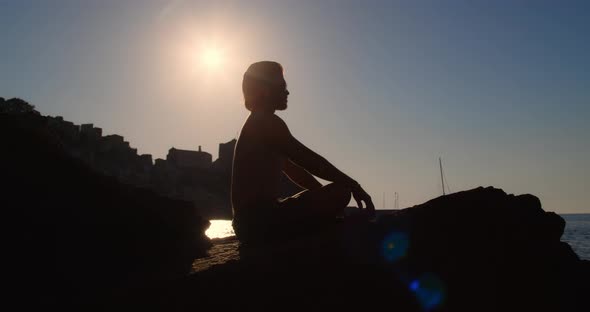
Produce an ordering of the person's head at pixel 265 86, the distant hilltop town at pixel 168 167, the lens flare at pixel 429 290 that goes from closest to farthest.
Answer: the lens flare at pixel 429 290, the person's head at pixel 265 86, the distant hilltop town at pixel 168 167

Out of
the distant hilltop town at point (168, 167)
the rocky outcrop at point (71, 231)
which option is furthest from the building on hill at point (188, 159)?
the rocky outcrop at point (71, 231)

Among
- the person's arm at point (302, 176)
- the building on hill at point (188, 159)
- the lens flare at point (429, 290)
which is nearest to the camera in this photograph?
the lens flare at point (429, 290)

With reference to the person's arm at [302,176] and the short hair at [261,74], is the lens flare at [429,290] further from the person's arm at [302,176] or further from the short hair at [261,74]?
the short hair at [261,74]

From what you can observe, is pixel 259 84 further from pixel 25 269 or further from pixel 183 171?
pixel 183 171

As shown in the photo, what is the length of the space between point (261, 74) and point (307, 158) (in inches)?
46.2

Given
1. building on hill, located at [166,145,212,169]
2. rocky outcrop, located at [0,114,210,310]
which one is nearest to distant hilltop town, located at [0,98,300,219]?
building on hill, located at [166,145,212,169]

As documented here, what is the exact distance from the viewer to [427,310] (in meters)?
3.55

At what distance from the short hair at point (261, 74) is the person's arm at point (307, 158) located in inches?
23.6

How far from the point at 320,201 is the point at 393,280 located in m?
1.22

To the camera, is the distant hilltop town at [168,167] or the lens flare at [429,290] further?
the distant hilltop town at [168,167]

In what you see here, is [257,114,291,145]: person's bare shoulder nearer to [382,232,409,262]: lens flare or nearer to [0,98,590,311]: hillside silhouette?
[0,98,590,311]: hillside silhouette

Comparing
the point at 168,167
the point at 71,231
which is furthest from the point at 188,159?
the point at 71,231

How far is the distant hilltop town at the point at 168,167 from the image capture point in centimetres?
8506

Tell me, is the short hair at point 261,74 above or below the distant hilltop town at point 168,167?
below
